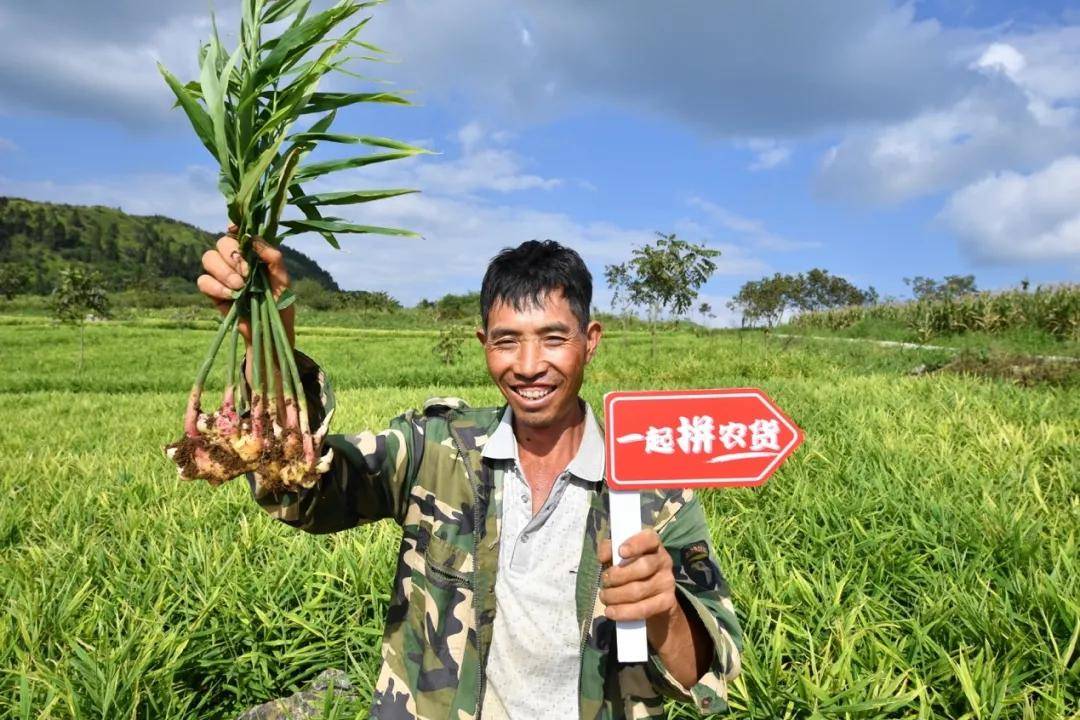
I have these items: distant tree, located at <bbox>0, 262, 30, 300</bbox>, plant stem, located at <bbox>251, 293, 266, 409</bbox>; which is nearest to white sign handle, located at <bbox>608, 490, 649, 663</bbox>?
plant stem, located at <bbox>251, 293, 266, 409</bbox>

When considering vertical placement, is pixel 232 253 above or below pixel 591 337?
above

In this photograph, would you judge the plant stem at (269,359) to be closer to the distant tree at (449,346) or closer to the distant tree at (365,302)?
the distant tree at (449,346)

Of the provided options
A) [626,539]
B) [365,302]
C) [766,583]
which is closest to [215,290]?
[626,539]

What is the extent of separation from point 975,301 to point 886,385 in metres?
14.1

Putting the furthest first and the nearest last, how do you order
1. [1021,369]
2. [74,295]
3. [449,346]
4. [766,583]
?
[74,295], [449,346], [1021,369], [766,583]

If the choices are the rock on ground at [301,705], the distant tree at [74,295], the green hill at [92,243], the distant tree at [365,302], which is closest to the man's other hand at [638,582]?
the rock on ground at [301,705]

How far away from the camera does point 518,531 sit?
163 cm

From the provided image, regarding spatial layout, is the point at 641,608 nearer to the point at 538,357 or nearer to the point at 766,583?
the point at 538,357

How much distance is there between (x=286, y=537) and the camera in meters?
3.61

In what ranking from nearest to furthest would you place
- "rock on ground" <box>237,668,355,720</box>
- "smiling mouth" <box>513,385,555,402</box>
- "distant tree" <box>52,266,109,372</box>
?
"smiling mouth" <box>513,385,555,402</box>, "rock on ground" <box>237,668,355,720</box>, "distant tree" <box>52,266,109,372</box>

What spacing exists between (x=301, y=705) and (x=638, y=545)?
1946 mm

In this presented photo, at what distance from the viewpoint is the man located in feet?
4.97

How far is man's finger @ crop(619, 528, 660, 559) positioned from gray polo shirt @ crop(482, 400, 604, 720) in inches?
15.5

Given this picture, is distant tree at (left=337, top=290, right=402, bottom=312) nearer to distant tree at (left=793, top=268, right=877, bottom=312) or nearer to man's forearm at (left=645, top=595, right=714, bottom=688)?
distant tree at (left=793, top=268, right=877, bottom=312)
